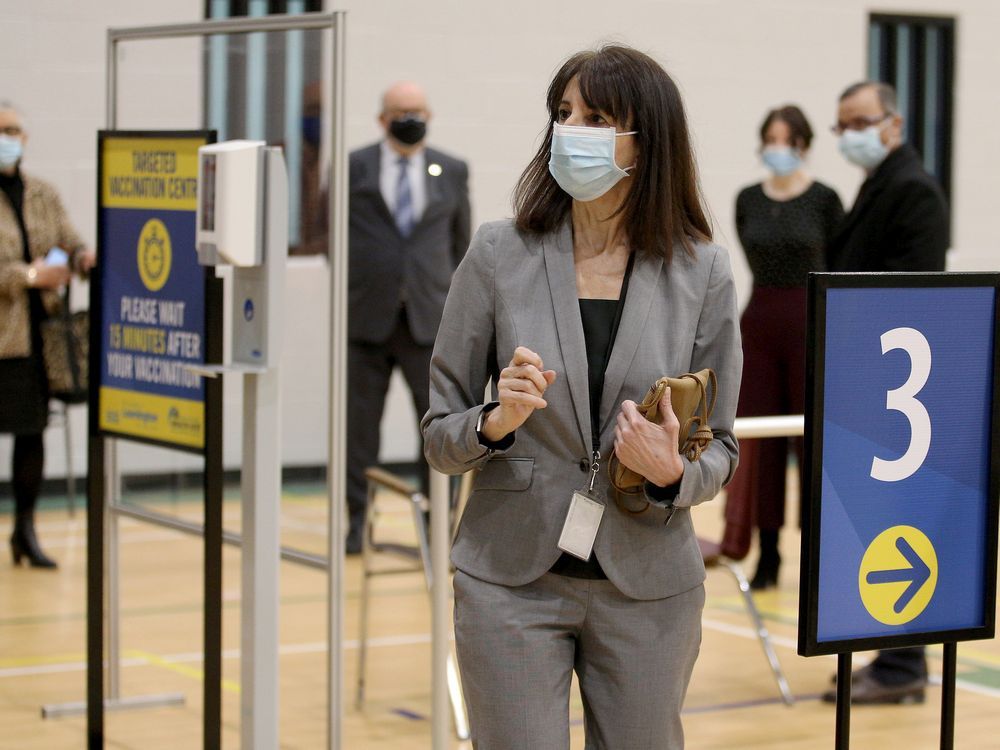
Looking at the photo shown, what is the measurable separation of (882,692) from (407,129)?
2.92m

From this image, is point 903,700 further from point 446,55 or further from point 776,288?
point 446,55

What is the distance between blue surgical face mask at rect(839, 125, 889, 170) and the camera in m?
5.33

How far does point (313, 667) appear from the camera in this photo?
5156mm

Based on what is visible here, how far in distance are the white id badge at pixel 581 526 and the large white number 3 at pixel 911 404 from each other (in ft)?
1.42

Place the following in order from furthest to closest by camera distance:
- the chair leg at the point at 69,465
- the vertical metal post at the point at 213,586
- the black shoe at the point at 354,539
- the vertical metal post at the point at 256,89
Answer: the chair leg at the point at 69,465
the black shoe at the point at 354,539
the vertical metal post at the point at 256,89
the vertical metal post at the point at 213,586

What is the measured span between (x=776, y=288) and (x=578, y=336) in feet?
12.2

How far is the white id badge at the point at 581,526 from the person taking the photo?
7.55 feet

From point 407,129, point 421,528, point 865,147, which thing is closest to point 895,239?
point 865,147

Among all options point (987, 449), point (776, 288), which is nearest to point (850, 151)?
point (776, 288)

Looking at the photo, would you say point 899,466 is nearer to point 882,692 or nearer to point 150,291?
point 150,291

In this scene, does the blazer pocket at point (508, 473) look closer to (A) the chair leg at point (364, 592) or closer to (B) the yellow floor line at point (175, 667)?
(A) the chair leg at point (364, 592)

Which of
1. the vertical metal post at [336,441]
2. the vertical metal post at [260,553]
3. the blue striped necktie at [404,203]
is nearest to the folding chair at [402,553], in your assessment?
the vertical metal post at [336,441]

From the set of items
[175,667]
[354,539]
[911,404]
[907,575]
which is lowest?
[175,667]

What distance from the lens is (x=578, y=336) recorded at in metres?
2.35
